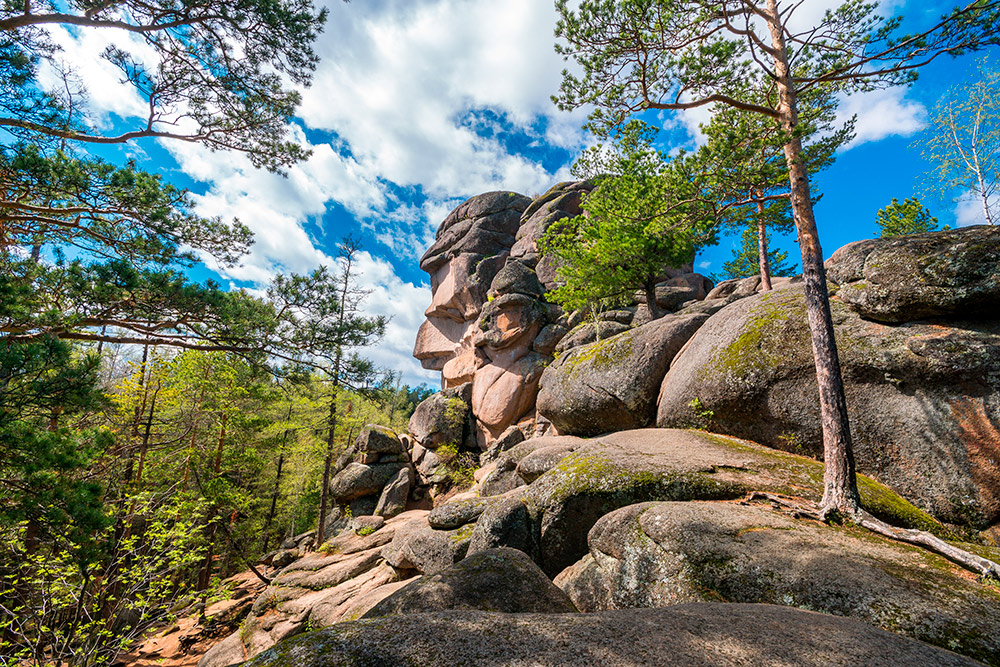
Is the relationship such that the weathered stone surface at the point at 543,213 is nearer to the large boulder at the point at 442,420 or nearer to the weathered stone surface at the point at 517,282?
the weathered stone surface at the point at 517,282

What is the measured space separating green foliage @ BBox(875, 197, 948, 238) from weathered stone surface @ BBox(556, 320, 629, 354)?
11.7 metres

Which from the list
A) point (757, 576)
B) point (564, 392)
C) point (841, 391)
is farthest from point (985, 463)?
point (564, 392)

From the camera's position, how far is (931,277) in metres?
6.95

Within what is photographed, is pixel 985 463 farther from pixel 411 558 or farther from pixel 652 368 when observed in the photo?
pixel 411 558

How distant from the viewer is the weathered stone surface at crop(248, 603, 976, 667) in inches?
77.0

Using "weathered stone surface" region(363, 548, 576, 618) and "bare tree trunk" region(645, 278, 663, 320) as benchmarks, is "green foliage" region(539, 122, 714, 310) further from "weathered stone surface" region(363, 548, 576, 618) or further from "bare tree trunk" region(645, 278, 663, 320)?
"weathered stone surface" region(363, 548, 576, 618)

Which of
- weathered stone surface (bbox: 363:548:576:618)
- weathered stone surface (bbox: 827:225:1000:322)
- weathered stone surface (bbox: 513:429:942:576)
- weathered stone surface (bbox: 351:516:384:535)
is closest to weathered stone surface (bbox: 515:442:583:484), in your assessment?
weathered stone surface (bbox: 513:429:942:576)

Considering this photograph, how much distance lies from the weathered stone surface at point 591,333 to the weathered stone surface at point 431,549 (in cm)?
1119

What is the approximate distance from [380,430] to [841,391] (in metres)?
22.9

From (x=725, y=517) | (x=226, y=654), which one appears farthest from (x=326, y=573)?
(x=725, y=517)

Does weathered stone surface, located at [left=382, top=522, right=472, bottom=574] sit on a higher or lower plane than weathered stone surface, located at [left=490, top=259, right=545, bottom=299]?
lower

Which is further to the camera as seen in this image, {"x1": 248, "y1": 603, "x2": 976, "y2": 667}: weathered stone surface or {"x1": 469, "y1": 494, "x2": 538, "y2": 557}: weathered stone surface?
{"x1": 469, "y1": 494, "x2": 538, "y2": 557}: weathered stone surface

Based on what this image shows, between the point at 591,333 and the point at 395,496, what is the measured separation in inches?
573

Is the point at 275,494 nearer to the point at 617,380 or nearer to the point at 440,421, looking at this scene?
the point at 440,421
